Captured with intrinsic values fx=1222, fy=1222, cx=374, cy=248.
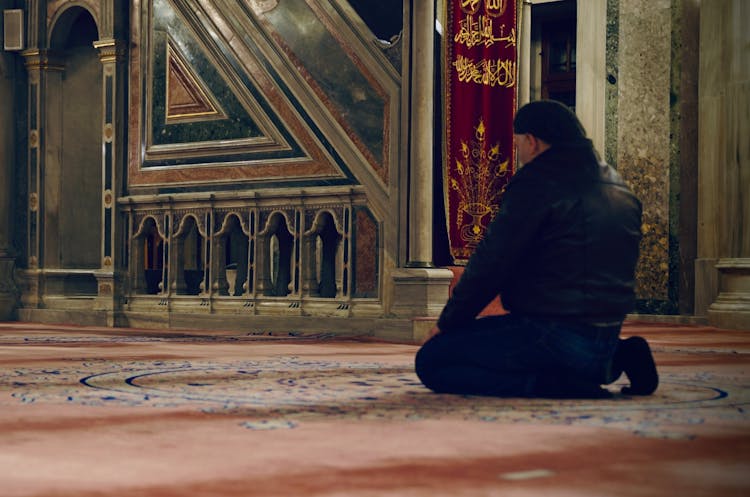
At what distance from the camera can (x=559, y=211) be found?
361 cm

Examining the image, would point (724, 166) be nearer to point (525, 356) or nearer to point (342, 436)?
point (525, 356)

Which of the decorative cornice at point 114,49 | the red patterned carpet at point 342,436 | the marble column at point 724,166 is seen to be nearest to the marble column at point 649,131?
the marble column at point 724,166

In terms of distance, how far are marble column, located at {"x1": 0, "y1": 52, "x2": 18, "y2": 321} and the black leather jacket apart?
24.7ft

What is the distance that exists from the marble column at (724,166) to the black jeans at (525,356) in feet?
21.6

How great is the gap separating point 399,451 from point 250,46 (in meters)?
6.46

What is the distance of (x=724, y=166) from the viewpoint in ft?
34.9

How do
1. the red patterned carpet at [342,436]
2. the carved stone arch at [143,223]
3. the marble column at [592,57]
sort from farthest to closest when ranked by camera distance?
the marble column at [592,57] → the carved stone arch at [143,223] → the red patterned carpet at [342,436]

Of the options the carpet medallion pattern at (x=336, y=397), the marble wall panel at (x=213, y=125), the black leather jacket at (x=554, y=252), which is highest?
the marble wall panel at (x=213, y=125)

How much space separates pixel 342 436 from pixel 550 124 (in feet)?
4.52

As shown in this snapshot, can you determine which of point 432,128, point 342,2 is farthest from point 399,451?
point 342,2

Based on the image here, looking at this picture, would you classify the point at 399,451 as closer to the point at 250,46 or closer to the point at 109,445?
the point at 109,445

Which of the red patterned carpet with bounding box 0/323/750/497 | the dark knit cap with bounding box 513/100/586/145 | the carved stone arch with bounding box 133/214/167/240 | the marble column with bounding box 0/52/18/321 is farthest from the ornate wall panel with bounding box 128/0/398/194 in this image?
the dark knit cap with bounding box 513/100/586/145

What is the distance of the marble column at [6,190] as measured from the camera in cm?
1041

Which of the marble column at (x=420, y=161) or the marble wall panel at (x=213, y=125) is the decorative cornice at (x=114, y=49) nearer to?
the marble wall panel at (x=213, y=125)
